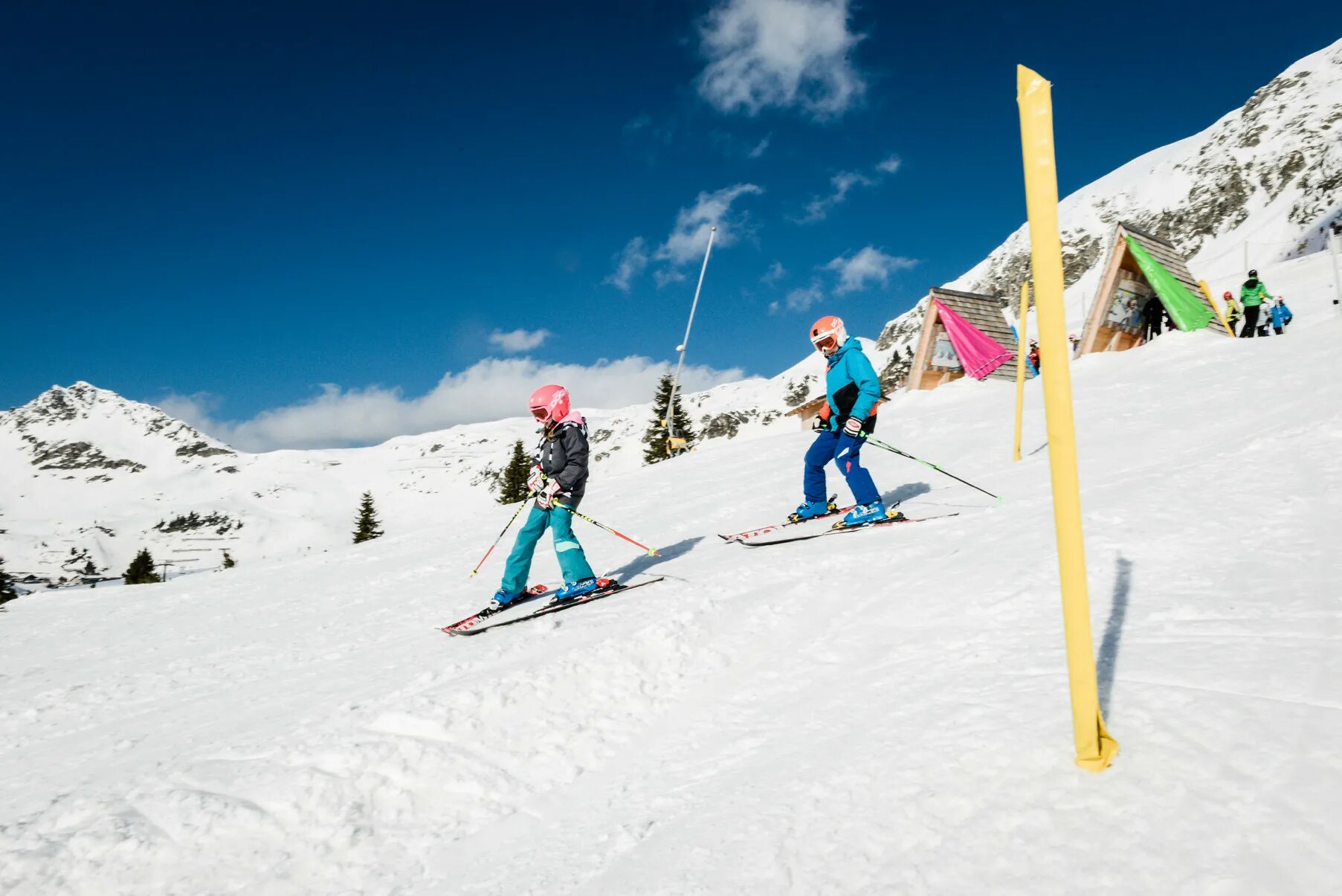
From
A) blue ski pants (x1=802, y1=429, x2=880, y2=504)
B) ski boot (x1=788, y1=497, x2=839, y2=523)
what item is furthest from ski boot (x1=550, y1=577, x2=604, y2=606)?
blue ski pants (x1=802, y1=429, x2=880, y2=504)

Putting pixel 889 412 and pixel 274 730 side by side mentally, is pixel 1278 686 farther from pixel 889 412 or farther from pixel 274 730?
pixel 889 412

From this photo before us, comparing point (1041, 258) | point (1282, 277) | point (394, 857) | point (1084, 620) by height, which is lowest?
point (394, 857)

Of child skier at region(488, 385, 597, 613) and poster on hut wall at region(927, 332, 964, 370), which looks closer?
child skier at region(488, 385, 597, 613)

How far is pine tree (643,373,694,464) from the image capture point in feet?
177

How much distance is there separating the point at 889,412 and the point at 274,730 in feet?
54.7

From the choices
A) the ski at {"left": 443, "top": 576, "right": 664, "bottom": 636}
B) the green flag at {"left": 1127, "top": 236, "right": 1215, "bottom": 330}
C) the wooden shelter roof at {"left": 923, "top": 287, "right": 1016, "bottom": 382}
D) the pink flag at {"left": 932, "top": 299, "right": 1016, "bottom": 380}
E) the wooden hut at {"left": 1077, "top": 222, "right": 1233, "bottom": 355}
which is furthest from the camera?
the wooden shelter roof at {"left": 923, "top": 287, "right": 1016, "bottom": 382}

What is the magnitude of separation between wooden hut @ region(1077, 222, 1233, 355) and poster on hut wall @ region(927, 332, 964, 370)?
10.4 ft

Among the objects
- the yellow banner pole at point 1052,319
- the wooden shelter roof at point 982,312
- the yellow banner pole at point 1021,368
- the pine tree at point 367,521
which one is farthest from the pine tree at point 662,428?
the yellow banner pole at point 1052,319

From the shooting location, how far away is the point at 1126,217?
125 m

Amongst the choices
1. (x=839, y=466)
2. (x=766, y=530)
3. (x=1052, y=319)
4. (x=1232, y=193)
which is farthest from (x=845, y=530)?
(x=1232, y=193)

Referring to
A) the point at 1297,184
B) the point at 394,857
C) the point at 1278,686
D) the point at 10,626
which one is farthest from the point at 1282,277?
the point at 1297,184

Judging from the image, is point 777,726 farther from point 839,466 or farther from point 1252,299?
point 1252,299

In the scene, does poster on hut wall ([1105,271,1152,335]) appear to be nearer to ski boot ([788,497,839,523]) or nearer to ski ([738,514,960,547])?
ski boot ([788,497,839,523])

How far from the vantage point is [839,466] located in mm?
7777
